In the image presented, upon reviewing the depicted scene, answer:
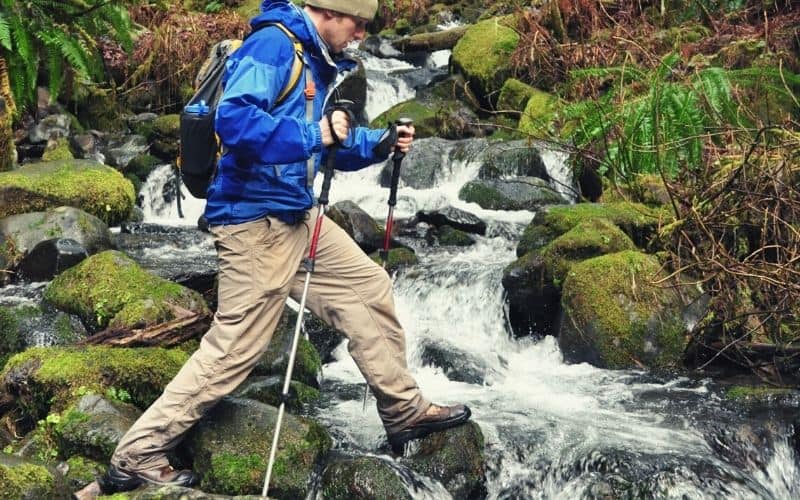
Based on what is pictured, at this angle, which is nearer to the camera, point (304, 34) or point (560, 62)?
point (304, 34)

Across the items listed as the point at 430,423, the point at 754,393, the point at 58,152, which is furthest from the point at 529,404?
the point at 58,152

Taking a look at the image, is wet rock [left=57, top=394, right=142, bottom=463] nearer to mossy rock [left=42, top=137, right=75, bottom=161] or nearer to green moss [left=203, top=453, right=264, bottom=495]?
green moss [left=203, top=453, right=264, bottom=495]

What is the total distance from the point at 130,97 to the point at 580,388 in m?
11.3

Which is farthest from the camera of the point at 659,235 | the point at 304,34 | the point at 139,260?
the point at 139,260

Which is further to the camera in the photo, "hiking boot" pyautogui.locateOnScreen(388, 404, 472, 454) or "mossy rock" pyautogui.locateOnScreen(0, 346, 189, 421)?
"mossy rock" pyautogui.locateOnScreen(0, 346, 189, 421)

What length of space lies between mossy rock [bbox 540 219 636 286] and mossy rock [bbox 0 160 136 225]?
5.52 metres

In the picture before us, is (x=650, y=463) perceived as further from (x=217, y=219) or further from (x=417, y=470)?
(x=217, y=219)

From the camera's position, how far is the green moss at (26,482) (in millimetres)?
3910

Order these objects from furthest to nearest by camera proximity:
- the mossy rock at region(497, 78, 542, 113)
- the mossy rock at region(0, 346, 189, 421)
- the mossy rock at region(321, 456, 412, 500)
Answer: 1. the mossy rock at region(497, 78, 542, 113)
2. the mossy rock at region(0, 346, 189, 421)
3. the mossy rock at region(321, 456, 412, 500)

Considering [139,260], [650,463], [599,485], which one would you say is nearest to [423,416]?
[599,485]

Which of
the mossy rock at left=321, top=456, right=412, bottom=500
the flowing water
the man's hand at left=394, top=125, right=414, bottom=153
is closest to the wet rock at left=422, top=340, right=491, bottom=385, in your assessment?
the flowing water

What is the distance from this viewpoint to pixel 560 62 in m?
14.6

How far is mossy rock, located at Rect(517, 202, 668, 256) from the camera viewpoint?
8.18 meters

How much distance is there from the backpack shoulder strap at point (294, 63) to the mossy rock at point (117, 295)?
280 cm
